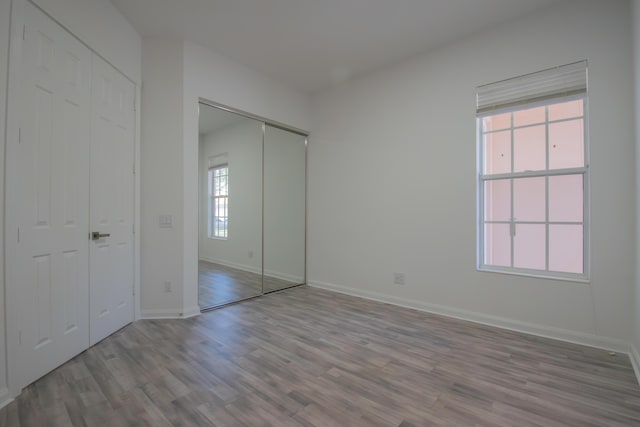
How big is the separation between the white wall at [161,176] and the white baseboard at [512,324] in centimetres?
237

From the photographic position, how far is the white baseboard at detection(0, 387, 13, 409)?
174 centimetres

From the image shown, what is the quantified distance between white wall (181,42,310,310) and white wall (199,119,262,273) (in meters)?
0.28

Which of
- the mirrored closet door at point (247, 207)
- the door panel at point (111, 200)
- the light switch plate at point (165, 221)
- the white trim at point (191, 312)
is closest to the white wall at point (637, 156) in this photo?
the mirrored closet door at point (247, 207)

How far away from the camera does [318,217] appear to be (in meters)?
4.63

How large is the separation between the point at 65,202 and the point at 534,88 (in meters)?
4.20

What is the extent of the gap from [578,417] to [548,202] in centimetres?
188

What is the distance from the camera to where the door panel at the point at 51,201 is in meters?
1.94

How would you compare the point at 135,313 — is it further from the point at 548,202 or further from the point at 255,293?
the point at 548,202

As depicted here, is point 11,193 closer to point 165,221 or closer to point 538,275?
point 165,221

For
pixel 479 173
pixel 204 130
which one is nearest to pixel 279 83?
pixel 204 130

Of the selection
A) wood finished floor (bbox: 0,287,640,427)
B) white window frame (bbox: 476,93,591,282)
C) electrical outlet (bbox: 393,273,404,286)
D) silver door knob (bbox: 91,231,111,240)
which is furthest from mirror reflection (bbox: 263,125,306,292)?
white window frame (bbox: 476,93,591,282)

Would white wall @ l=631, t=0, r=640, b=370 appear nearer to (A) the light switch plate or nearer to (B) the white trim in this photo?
(B) the white trim

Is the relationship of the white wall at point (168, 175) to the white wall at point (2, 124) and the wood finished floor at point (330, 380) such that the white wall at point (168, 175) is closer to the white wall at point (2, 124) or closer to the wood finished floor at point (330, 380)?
the wood finished floor at point (330, 380)

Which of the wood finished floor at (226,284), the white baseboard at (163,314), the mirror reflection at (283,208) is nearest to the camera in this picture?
the white baseboard at (163,314)
